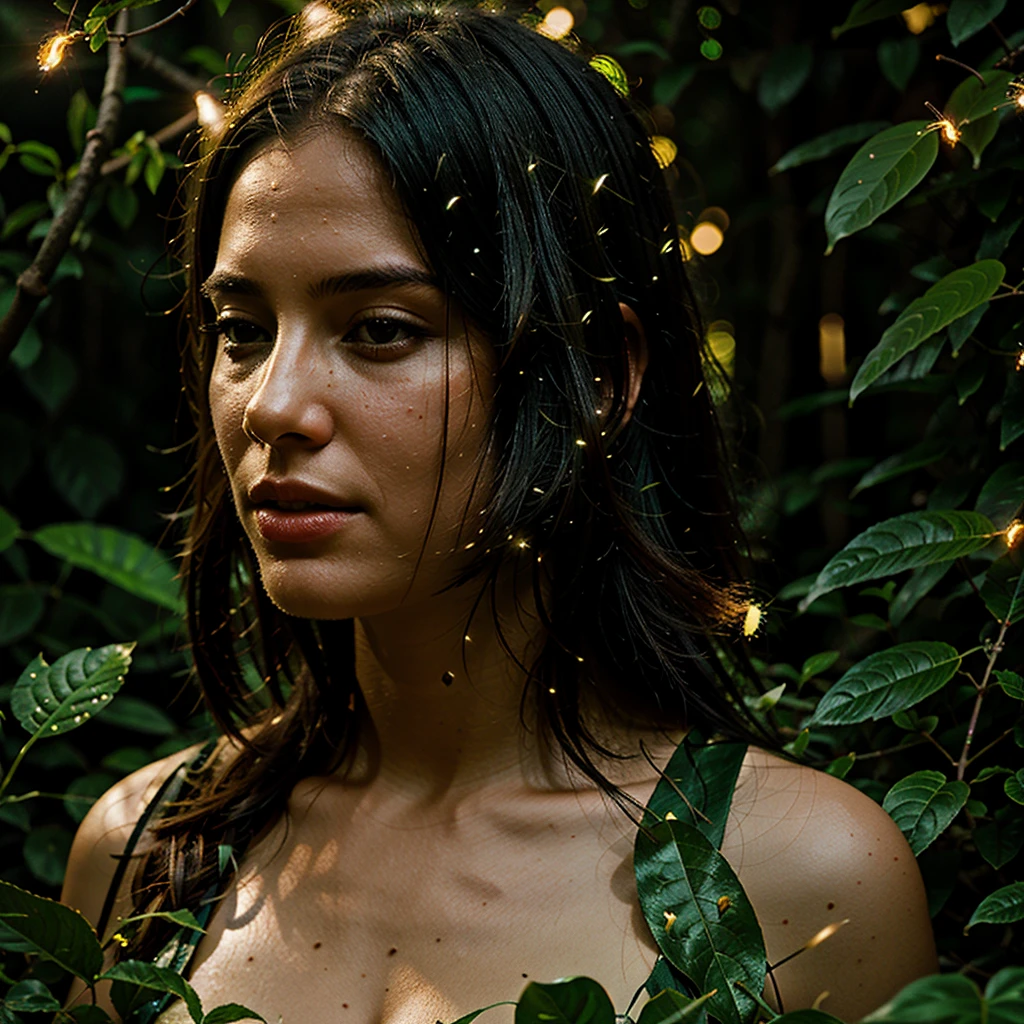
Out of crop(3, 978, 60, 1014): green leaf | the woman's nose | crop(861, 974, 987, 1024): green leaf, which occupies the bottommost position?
crop(3, 978, 60, 1014): green leaf

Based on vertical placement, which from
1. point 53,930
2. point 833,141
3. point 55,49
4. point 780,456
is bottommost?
point 780,456

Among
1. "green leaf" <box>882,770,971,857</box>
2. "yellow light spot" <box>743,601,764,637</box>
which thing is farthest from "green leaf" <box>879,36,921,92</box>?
"green leaf" <box>882,770,971,857</box>

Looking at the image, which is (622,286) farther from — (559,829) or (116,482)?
(116,482)

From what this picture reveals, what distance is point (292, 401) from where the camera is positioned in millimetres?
1071

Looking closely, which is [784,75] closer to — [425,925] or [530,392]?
[530,392]

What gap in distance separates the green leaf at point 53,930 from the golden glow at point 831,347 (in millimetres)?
1408

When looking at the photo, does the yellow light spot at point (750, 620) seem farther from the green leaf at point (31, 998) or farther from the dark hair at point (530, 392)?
the green leaf at point (31, 998)

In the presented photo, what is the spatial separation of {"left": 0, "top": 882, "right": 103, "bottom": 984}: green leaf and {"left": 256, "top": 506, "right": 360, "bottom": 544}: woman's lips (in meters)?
0.35

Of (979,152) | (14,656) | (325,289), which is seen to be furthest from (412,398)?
(14,656)

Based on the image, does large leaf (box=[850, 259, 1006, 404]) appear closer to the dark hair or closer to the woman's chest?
the dark hair

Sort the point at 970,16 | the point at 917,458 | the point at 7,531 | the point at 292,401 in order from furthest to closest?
the point at 7,531, the point at 917,458, the point at 970,16, the point at 292,401

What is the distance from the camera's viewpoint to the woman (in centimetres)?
110

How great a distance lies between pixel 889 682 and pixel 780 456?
98 cm

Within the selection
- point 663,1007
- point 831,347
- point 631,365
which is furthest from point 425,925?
point 831,347
